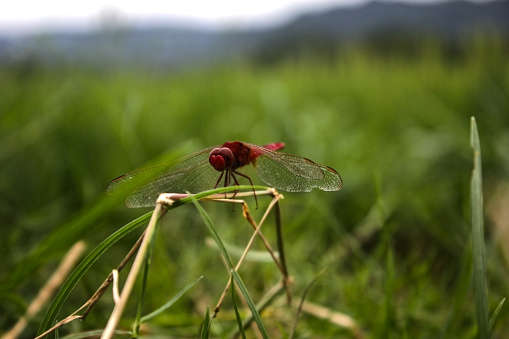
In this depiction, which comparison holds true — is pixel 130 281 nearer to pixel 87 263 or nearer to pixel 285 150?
pixel 87 263

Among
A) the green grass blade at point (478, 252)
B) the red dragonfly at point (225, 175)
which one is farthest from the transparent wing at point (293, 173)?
the green grass blade at point (478, 252)

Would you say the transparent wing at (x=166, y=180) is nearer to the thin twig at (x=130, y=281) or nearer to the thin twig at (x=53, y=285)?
the thin twig at (x=130, y=281)

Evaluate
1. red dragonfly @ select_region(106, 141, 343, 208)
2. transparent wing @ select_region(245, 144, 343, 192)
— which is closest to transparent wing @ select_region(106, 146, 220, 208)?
red dragonfly @ select_region(106, 141, 343, 208)

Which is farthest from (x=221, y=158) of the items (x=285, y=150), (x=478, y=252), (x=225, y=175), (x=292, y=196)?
(x=285, y=150)

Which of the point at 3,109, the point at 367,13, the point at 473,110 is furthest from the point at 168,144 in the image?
the point at 367,13

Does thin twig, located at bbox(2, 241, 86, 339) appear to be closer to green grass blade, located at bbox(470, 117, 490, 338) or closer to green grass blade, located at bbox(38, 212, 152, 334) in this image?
green grass blade, located at bbox(38, 212, 152, 334)

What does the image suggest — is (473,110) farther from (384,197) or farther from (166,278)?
(166,278)

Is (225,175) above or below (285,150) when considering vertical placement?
above
